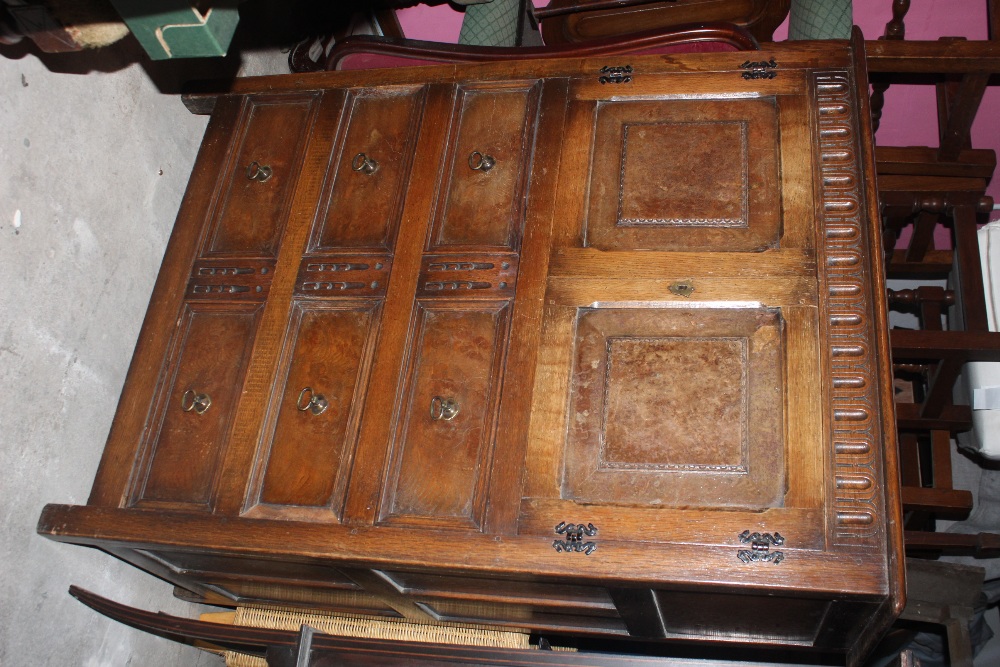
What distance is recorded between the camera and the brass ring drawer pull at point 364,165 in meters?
1.92

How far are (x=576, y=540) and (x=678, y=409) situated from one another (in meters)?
0.32

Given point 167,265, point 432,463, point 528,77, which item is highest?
point 528,77

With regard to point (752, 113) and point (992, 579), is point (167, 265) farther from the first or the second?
point (992, 579)

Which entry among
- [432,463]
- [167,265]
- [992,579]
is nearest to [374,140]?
[167,265]

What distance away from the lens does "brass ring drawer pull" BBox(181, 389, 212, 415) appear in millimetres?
1756

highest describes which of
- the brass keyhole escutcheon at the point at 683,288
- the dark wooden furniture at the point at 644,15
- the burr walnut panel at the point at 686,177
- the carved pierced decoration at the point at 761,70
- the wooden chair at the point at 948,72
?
the dark wooden furniture at the point at 644,15

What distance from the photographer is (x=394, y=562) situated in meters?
1.50

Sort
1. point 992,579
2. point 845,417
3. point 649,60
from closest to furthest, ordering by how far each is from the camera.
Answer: point 845,417, point 649,60, point 992,579

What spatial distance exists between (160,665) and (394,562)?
1107mm

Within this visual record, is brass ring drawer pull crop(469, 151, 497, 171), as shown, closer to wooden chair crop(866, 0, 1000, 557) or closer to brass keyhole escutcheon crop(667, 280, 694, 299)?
brass keyhole escutcheon crop(667, 280, 694, 299)

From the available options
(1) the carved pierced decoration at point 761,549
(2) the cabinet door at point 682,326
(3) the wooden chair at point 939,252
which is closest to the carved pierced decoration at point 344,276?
(2) the cabinet door at point 682,326

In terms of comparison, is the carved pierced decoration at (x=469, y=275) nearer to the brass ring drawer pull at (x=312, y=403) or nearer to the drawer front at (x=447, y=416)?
the drawer front at (x=447, y=416)

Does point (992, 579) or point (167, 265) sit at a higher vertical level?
point (167, 265)

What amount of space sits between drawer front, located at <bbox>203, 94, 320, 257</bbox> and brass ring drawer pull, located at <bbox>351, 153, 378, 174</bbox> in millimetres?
165
